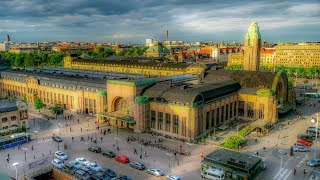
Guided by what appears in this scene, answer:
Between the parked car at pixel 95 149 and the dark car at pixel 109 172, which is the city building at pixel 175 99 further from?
the dark car at pixel 109 172

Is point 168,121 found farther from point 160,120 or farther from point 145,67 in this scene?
point 145,67

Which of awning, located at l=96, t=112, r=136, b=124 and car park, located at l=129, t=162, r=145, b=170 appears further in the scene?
awning, located at l=96, t=112, r=136, b=124

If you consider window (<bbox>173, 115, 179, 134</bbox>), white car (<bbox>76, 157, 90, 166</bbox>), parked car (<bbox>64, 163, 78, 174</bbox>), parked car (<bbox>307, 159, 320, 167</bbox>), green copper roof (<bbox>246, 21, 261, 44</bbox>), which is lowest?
parked car (<bbox>307, 159, 320, 167</bbox>)

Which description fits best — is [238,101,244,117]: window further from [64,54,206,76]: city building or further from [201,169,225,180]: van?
[201,169,225,180]: van

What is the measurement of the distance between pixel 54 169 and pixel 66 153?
50.1 ft

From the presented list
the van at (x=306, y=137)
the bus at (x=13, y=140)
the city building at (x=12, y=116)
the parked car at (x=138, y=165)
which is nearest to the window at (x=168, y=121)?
the parked car at (x=138, y=165)

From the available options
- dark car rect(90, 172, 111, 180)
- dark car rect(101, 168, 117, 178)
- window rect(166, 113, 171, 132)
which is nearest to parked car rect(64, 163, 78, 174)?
dark car rect(90, 172, 111, 180)

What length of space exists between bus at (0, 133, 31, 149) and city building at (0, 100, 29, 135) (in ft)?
23.7

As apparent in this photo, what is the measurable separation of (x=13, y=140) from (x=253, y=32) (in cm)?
8206

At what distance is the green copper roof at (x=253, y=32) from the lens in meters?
112

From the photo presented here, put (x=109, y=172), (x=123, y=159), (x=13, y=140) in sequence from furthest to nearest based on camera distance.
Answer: (x=13, y=140) → (x=123, y=159) → (x=109, y=172)

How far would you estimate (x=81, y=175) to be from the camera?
50062 millimetres

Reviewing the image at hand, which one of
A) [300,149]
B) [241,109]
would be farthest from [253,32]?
[300,149]

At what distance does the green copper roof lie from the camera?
112 m
